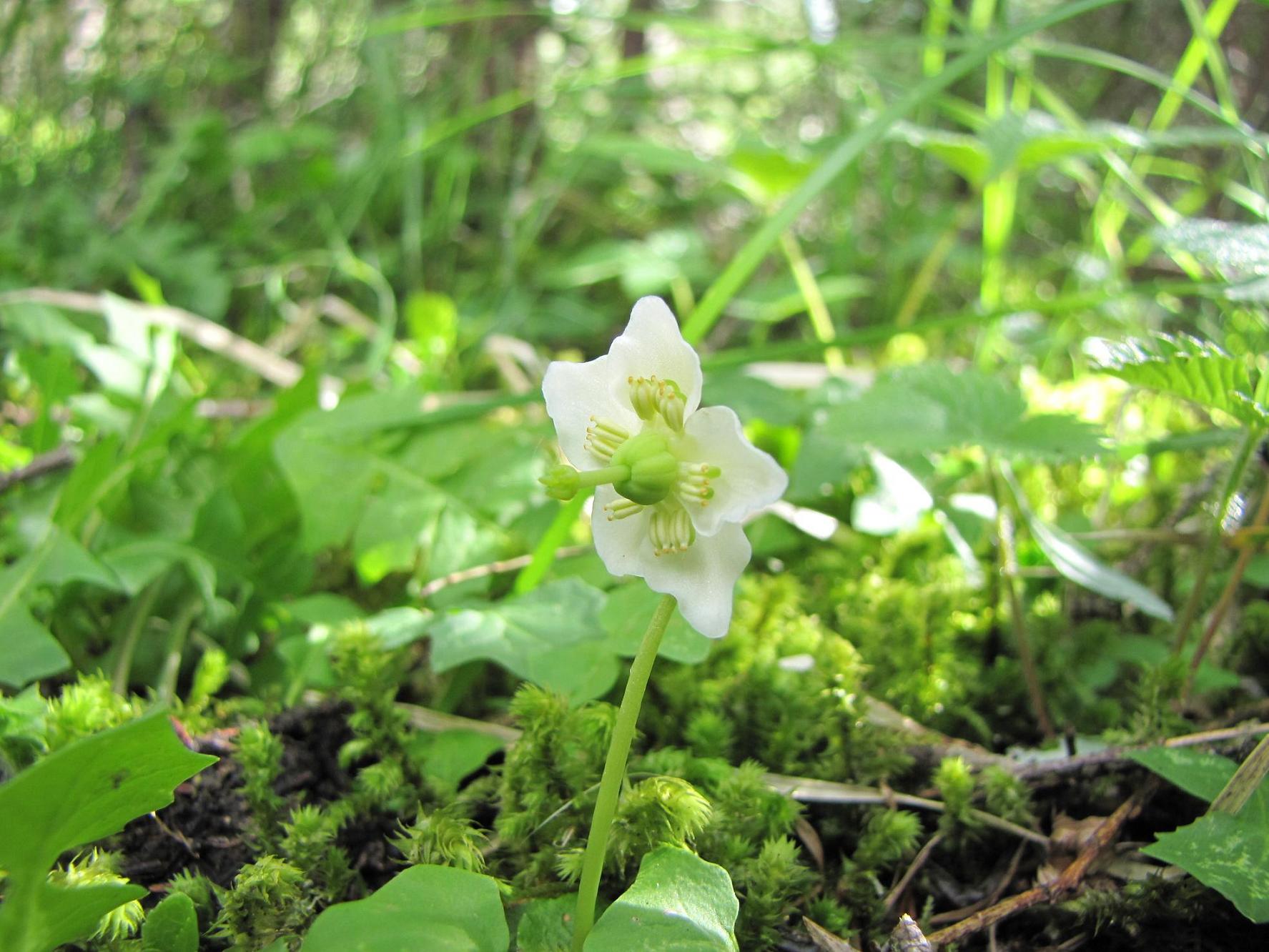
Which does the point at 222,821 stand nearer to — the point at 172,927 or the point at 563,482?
the point at 172,927

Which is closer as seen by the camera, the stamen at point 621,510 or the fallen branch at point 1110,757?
the stamen at point 621,510

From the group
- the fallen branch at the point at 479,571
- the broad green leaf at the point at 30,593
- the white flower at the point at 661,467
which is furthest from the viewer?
the fallen branch at the point at 479,571

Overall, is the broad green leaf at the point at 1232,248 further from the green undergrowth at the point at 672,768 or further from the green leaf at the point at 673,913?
the green leaf at the point at 673,913

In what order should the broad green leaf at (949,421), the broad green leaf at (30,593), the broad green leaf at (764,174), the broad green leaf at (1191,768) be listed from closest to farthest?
the broad green leaf at (1191,768) → the broad green leaf at (30,593) → the broad green leaf at (949,421) → the broad green leaf at (764,174)

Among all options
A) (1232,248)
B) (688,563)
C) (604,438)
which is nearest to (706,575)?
(688,563)

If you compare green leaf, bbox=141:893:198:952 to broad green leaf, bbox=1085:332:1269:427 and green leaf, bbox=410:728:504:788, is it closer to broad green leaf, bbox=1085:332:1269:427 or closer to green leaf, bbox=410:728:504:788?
green leaf, bbox=410:728:504:788

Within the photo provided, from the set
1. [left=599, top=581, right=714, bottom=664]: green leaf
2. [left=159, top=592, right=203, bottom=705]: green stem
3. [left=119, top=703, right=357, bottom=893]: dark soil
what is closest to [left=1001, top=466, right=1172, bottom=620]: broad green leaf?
[left=599, top=581, right=714, bottom=664]: green leaf

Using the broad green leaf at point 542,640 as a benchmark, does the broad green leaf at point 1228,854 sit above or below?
below

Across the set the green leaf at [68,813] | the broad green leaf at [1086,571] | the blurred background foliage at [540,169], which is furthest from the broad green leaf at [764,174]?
the green leaf at [68,813]

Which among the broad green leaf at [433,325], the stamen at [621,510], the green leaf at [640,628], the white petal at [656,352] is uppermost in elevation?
the white petal at [656,352]
